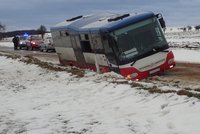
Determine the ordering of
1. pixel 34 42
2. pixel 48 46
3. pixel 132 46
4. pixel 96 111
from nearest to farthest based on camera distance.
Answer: pixel 96 111
pixel 132 46
pixel 48 46
pixel 34 42

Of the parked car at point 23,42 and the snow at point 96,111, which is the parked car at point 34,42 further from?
the snow at point 96,111

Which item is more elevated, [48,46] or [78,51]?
[78,51]

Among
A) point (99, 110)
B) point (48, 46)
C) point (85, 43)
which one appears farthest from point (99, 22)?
point (48, 46)

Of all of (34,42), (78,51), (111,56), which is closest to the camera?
(111,56)

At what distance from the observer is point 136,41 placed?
18.1 meters

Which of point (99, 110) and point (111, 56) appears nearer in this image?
point (99, 110)

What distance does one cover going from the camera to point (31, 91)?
14992 mm

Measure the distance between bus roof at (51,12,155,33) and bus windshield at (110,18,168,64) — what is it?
0.76 feet

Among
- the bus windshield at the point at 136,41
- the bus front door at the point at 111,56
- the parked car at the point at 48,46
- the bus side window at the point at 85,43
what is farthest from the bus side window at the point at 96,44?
the parked car at the point at 48,46

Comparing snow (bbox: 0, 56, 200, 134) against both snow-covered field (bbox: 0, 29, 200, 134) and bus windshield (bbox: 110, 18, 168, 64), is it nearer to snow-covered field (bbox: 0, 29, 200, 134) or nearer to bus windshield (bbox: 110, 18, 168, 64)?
snow-covered field (bbox: 0, 29, 200, 134)

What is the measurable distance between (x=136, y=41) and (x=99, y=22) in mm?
3323

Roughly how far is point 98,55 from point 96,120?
10846mm

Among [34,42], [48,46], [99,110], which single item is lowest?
[48,46]

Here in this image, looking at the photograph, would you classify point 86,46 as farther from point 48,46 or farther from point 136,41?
point 48,46
